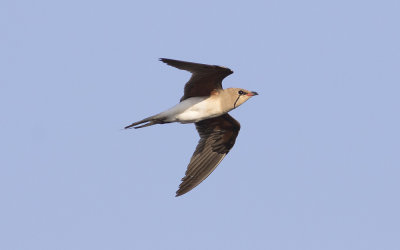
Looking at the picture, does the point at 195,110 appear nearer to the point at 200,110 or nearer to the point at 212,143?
the point at 200,110

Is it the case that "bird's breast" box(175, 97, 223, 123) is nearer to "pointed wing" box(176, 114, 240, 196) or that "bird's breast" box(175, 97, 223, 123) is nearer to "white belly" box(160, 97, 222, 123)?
"white belly" box(160, 97, 222, 123)

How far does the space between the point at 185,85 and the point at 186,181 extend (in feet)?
5.72

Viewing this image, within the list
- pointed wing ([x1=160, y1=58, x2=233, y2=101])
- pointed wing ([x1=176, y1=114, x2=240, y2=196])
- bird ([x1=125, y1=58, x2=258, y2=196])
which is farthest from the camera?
pointed wing ([x1=176, y1=114, x2=240, y2=196])

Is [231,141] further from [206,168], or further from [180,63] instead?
[180,63]

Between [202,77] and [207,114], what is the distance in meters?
0.70

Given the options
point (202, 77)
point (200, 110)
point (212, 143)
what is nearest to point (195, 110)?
point (200, 110)

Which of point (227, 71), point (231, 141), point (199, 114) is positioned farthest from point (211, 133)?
point (227, 71)

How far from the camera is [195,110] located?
40.9 feet

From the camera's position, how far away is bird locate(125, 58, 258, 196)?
40.1ft

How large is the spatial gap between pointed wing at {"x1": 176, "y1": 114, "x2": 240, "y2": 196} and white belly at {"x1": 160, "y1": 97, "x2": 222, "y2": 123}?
941 mm

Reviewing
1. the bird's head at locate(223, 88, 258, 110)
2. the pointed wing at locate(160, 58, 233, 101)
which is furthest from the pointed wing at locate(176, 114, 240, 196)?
the pointed wing at locate(160, 58, 233, 101)

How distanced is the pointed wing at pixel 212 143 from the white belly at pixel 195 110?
3.09 feet

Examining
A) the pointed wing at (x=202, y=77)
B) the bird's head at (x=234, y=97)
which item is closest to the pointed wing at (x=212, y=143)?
the bird's head at (x=234, y=97)

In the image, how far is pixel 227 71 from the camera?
11.8 m
